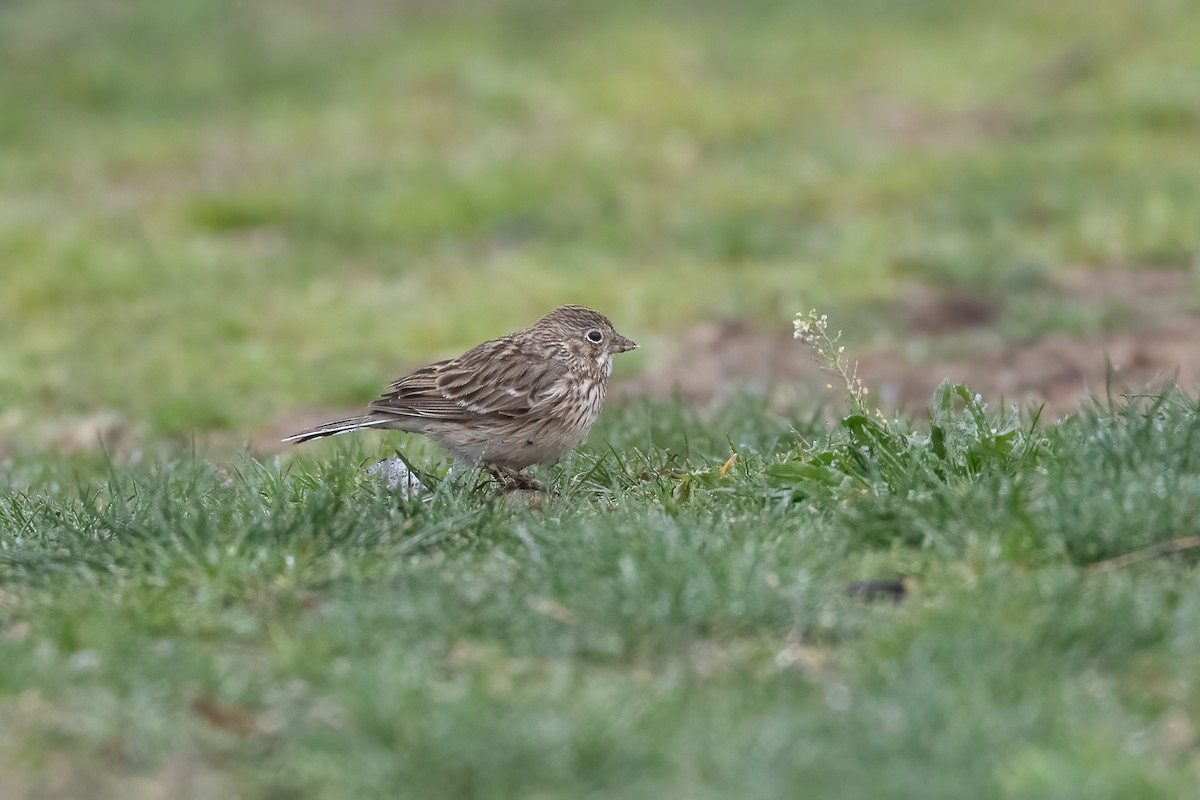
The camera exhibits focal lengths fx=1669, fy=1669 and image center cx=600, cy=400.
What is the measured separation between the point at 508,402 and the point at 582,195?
370 inches

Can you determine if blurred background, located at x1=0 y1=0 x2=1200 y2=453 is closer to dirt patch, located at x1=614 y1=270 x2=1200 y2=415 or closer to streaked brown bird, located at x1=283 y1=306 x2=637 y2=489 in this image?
dirt patch, located at x1=614 y1=270 x2=1200 y2=415

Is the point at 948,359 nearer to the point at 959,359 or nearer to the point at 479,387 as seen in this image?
the point at 959,359

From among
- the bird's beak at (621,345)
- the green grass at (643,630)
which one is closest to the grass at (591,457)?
the green grass at (643,630)

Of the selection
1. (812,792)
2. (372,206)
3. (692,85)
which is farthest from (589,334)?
(692,85)

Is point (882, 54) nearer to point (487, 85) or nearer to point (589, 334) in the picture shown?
point (487, 85)

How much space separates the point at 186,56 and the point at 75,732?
63.0ft

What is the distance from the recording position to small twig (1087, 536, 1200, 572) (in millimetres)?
5438

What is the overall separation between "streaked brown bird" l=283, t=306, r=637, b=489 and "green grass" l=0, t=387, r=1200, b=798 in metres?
0.57

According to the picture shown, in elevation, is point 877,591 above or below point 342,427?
above

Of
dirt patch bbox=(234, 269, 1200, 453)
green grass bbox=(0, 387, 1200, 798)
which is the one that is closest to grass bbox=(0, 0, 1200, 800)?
green grass bbox=(0, 387, 1200, 798)

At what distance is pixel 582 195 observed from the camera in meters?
16.6

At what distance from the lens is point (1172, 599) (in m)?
5.07

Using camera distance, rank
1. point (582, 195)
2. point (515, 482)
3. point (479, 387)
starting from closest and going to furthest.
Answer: point (515, 482)
point (479, 387)
point (582, 195)

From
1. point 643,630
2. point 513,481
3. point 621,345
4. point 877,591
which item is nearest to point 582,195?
point 621,345
